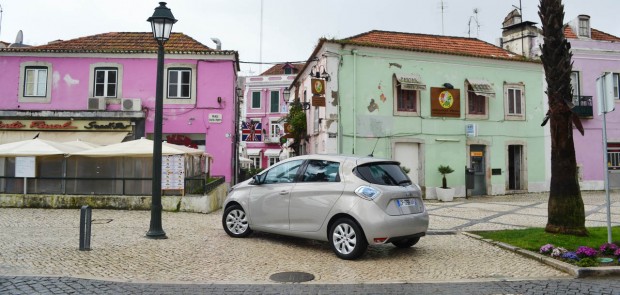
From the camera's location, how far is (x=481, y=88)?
1975 cm

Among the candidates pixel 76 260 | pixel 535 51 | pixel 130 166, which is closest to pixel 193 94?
pixel 130 166

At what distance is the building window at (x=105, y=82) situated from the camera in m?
20.9

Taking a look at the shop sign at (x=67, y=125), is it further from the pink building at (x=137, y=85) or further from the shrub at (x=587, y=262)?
the shrub at (x=587, y=262)

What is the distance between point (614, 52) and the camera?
901 inches

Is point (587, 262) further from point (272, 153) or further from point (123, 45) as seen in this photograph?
point (272, 153)

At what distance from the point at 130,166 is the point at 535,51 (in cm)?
1965

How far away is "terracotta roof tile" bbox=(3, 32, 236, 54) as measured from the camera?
20.6 meters

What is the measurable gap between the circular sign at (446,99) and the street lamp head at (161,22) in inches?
534

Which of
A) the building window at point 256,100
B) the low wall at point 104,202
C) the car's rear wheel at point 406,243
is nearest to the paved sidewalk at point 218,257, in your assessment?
the car's rear wheel at point 406,243

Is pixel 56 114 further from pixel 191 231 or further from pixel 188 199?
pixel 191 231

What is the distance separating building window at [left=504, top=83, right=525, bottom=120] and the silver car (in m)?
15.3

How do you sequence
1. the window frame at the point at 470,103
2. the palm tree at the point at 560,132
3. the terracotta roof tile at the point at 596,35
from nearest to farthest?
the palm tree at the point at 560,132 → the window frame at the point at 470,103 → the terracotta roof tile at the point at 596,35

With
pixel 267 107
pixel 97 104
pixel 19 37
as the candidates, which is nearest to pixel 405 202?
pixel 97 104

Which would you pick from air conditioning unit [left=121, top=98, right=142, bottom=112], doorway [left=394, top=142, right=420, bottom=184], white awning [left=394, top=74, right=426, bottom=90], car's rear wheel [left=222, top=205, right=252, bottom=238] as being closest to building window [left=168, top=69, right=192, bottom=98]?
air conditioning unit [left=121, top=98, right=142, bottom=112]
